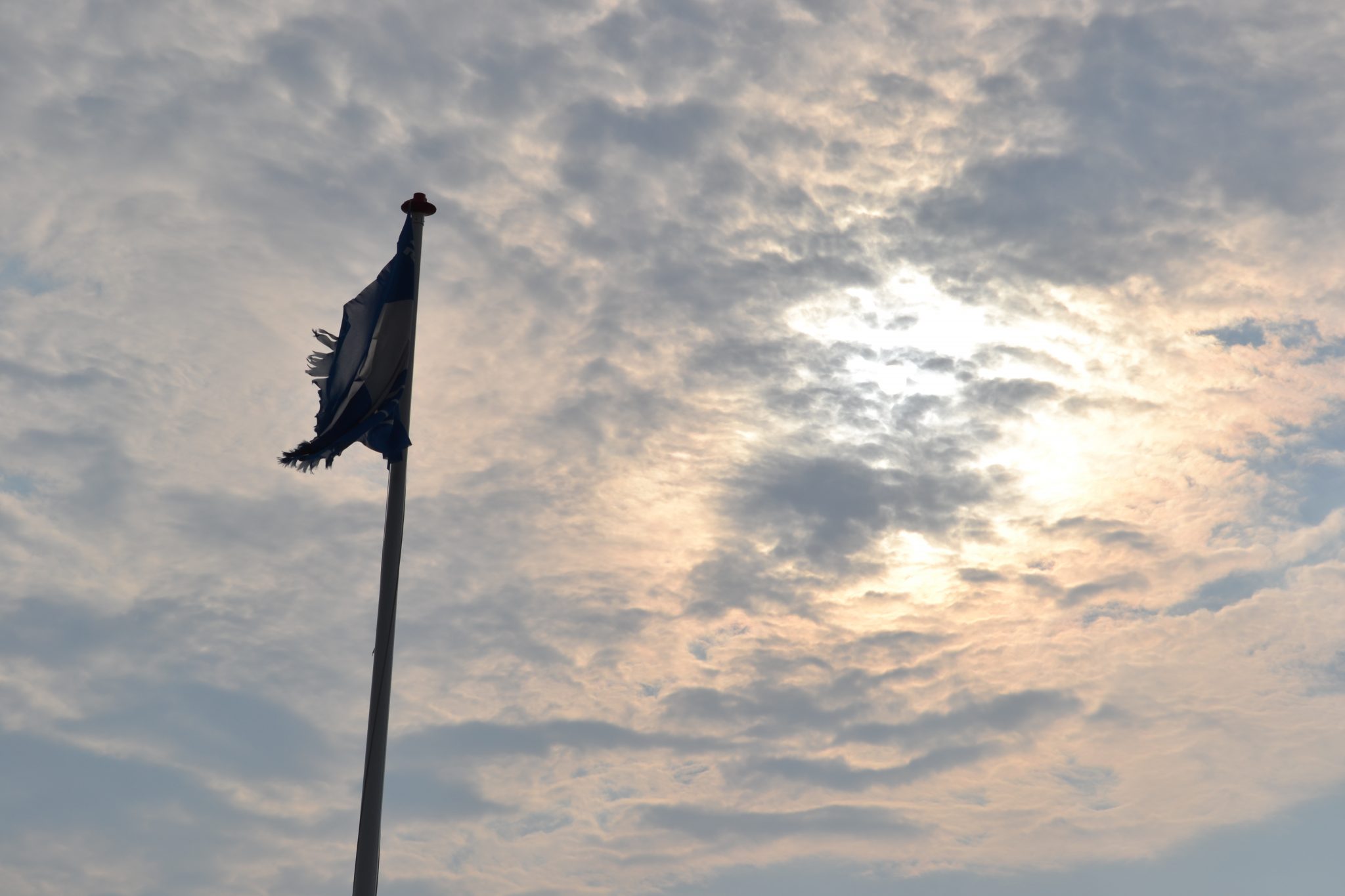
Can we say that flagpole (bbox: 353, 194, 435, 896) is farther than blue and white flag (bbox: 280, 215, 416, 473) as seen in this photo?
No

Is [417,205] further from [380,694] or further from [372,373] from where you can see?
[380,694]

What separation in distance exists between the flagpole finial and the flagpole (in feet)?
12.6

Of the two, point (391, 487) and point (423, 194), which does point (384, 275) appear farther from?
point (391, 487)

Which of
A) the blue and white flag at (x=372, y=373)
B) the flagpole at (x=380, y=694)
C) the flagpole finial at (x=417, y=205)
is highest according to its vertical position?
the flagpole finial at (x=417, y=205)

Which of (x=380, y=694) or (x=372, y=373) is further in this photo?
(x=372, y=373)

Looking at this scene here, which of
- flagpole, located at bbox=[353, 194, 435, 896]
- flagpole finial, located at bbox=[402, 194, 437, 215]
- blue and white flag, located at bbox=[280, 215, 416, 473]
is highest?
flagpole finial, located at bbox=[402, 194, 437, 215]

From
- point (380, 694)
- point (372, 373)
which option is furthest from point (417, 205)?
point (380, 694)

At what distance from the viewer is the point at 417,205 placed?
2398 centimetres

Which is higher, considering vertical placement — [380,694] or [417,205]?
[417,205]

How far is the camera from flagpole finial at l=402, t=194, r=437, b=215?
944 inches

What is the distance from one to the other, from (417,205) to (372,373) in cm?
315

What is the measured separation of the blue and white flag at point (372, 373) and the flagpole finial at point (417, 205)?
0.22 meters

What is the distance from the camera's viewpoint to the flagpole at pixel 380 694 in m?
20.7

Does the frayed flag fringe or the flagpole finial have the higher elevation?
the flagpole finial
